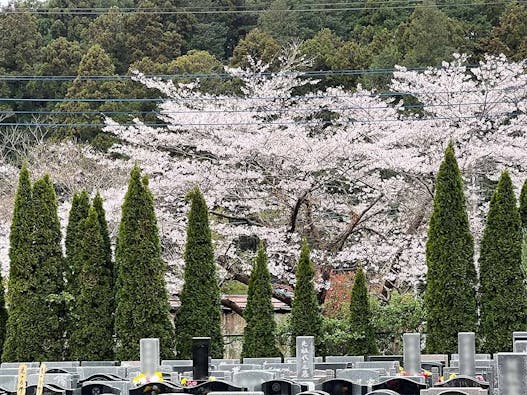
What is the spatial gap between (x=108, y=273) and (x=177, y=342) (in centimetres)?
177

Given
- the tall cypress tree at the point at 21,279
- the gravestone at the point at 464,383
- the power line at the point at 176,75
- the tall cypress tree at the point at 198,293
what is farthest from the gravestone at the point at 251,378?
the power line at the point at 176,75

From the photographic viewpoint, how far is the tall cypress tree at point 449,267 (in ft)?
56.8

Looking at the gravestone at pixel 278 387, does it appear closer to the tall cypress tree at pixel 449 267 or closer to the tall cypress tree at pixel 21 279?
the tall cypress tree at pixel 449 267

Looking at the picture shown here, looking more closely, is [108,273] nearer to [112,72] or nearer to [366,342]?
[366,342]

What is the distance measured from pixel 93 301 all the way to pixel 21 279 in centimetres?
131

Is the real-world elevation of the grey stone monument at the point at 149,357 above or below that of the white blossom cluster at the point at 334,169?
below

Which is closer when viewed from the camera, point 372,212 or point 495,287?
point 495,287

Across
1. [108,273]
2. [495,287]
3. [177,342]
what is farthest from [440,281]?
[108,273]

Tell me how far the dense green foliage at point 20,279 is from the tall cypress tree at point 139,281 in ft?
5.12

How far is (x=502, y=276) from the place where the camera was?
681 inches

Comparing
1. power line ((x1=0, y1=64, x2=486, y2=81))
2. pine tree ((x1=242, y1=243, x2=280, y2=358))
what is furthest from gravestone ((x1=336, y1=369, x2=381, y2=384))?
power line ((x1=0, y1=64, x2=486, y2=81))

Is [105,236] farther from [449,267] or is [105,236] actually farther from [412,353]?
[412,353]

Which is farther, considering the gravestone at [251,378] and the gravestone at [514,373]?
the gravestone at [251,378]

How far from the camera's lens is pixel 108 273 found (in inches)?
714
